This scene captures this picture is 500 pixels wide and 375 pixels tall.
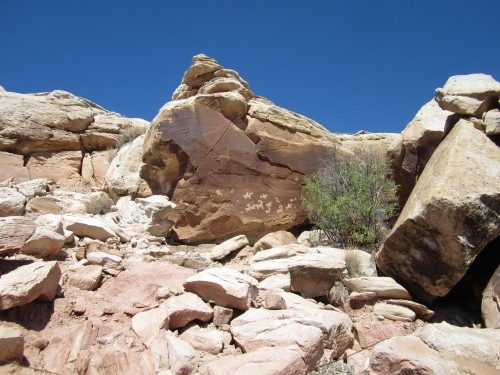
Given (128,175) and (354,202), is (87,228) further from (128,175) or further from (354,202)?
(354,202)

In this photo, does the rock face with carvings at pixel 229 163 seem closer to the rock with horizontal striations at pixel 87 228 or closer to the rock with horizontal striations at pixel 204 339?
the rock with horizontal striations at pixel 87 228

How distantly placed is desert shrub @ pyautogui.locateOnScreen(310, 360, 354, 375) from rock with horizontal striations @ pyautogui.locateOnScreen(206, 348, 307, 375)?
0.35 metres

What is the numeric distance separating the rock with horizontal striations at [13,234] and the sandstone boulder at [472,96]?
7283 mm

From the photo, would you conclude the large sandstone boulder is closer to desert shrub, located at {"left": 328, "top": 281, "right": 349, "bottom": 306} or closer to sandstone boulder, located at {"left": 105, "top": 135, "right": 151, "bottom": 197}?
desert shrub, located at {"left": 328, "top": 281, "right": 349, "bottom": 306}

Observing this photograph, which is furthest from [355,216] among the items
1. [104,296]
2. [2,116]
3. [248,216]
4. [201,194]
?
[2,116]

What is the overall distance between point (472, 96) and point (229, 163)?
5.77m

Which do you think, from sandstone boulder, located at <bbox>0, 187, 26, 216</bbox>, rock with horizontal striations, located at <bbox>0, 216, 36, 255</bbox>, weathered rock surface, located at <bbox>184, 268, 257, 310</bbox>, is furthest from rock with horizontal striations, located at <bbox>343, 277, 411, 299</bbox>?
sandstone boulder, located at <bbox>0, 187, 26, 216</bbox>

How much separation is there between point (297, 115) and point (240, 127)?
2.14 m

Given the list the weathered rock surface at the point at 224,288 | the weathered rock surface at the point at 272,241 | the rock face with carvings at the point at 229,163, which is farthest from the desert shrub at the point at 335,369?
the rock face with carvings at the point at 229,163

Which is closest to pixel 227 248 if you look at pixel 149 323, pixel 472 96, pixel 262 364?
pixel 149 323

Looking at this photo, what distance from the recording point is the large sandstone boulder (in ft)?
17.5

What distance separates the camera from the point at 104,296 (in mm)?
4871

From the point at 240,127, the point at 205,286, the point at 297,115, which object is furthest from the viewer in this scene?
the point at 297,115

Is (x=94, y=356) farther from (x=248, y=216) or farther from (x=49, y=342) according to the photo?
(x=248, y=216)
